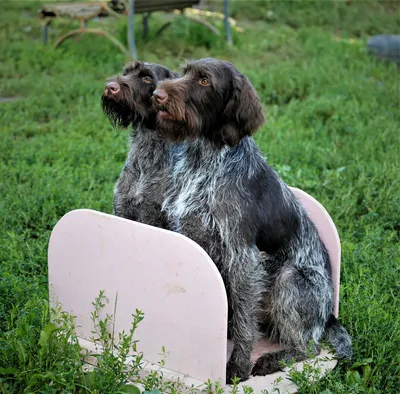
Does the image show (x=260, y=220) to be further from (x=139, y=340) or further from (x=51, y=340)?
(x=51, y=340)

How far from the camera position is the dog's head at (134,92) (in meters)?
3.84

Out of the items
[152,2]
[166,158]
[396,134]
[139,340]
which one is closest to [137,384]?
[139,340]

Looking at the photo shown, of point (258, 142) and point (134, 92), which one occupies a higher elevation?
point (134, 92)

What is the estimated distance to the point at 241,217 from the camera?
3490 mm

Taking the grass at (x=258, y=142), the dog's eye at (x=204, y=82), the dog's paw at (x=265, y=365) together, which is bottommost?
the grass at (x=258, y=142)

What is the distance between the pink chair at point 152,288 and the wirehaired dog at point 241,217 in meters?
0.22

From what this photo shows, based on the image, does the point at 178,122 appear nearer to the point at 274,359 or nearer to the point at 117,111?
the point at 117,111

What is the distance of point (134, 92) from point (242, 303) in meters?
1.31

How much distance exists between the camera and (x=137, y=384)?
3486 mm

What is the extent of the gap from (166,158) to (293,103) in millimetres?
4427

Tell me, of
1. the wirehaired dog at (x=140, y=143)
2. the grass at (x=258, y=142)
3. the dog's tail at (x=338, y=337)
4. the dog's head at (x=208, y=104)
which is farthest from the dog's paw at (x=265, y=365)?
the dog's head at (x=208, y=104)

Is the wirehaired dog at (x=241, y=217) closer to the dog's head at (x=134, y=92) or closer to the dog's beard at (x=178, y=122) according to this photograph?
the dog's beard at (x=178, y=122)

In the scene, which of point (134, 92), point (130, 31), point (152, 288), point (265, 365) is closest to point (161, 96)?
point (134, 92)

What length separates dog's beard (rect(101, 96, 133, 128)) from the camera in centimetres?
389
